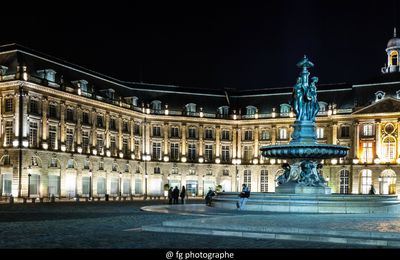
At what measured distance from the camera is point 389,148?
7444cm

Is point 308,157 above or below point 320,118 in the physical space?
below

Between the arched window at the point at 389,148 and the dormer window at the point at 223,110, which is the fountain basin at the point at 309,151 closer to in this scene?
the arched window at the point at 389,148

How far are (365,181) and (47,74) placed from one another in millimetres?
42035

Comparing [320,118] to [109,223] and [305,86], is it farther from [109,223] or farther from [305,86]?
[109,223]

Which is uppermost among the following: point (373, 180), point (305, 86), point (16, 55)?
point (16, 55)

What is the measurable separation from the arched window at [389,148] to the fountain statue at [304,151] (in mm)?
42587

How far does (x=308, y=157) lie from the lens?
3347 centimetres

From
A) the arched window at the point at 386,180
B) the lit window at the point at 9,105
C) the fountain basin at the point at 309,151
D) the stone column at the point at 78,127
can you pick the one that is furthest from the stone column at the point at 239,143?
the fountain basin at the point at 309,151

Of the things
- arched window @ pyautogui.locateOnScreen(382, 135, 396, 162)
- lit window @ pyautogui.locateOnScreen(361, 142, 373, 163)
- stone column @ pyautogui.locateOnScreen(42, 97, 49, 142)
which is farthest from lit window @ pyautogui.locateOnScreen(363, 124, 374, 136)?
stone column @ pyautogui.locateOnScreen(42, 97, 49, 142)

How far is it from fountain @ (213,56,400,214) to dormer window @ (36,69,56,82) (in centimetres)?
3290

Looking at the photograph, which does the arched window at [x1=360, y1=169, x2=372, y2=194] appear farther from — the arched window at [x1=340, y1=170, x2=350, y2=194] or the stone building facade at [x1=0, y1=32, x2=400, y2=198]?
the arched window at [x1=340, y1=170, x2=350, y2=194]
